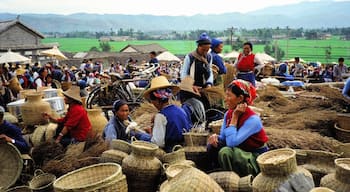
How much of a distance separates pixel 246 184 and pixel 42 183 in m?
2.05

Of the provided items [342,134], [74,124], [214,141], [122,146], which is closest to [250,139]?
[214,141]

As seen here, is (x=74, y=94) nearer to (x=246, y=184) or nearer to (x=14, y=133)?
(x=14, y=133)

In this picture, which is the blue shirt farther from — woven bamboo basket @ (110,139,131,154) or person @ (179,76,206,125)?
person @ (179,76,206,125)

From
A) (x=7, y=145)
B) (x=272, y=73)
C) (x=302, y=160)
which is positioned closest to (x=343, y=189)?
(x=302, y=160)

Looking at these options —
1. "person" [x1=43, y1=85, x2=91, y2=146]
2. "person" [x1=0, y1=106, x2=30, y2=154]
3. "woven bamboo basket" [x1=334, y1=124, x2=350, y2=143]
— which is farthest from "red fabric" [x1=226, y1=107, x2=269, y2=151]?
"person" [x1=0, y1=106, x2=30, y2=154]

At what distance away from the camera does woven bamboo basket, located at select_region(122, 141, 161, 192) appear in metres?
3.40

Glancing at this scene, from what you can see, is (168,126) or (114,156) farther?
(168,126)

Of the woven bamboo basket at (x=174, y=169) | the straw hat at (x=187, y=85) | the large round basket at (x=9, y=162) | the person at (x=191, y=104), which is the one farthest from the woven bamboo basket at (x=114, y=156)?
the straw hat at (x=187, y=85)

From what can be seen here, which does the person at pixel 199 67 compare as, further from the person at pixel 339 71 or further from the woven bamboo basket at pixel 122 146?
the person at pixel 339 71

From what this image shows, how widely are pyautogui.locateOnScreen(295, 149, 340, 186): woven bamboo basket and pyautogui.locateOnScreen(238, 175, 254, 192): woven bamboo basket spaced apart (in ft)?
1.90

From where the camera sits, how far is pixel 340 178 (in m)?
2.78

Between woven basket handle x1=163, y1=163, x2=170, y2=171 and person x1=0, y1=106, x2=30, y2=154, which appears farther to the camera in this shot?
person x1=0, y1=106, x2=30, y2=154

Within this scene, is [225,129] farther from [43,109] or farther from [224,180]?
[43,109]

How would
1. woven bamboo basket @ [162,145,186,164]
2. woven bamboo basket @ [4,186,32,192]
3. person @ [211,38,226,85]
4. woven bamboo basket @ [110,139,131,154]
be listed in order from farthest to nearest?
person @ [211,38,226,85] < woven bamboo basket @ [4,186,32,192] < woven bamboo basket @ [110,139,131,154] < woven bamboo basket @ [162,145,186,164]
